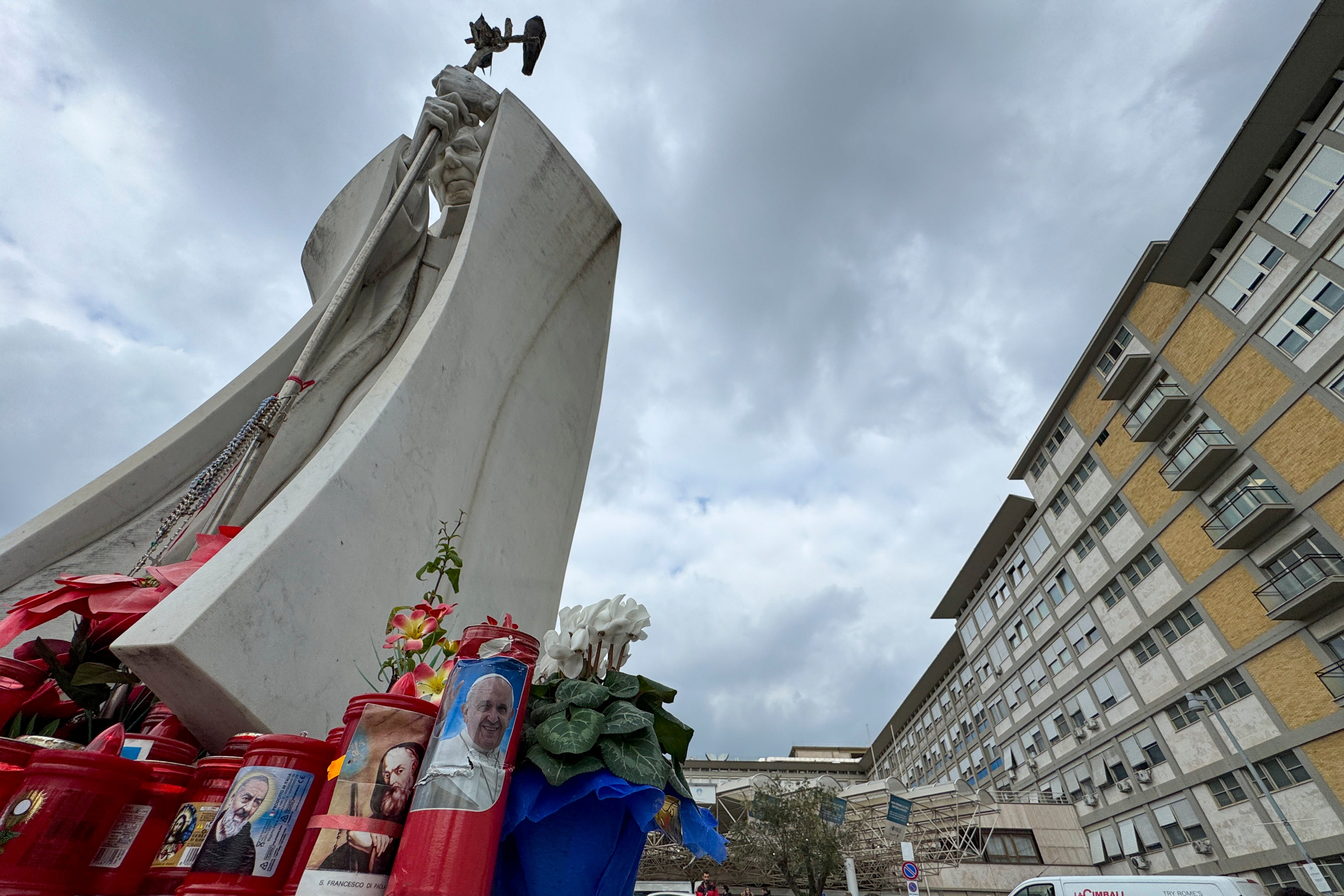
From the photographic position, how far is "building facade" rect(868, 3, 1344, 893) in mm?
12070

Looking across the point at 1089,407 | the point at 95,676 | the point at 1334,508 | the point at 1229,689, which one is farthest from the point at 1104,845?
the point at 95,676

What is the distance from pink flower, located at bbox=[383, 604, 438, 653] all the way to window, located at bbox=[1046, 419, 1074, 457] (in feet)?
78.0

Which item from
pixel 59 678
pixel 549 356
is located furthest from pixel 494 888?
pixel 549 356

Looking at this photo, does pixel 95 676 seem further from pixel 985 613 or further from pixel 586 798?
pixel 985 613

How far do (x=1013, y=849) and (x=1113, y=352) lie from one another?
49.8ft

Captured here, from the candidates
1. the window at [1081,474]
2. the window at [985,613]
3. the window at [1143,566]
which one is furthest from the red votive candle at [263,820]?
the window at [985,613]

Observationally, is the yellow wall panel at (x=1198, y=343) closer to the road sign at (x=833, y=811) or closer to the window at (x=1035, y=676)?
the window at (x=1035, y=676)

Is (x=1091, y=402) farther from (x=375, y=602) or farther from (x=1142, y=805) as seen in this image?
(x=375, y=602)

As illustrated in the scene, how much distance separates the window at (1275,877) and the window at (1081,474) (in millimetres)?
10579

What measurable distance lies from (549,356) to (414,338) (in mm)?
1652

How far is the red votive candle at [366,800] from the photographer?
993 mm

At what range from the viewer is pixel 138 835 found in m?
1.15

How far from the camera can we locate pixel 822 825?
1622 centimetres

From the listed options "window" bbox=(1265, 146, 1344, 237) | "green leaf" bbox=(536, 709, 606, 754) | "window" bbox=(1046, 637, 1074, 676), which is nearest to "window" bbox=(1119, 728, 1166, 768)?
"window" bbox=(1046, 637, 1074, 676)
